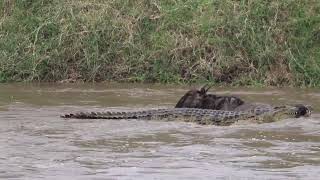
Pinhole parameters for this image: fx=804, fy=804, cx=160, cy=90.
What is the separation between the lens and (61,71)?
15.2 m

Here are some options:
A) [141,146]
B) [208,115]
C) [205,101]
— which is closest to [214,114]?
[208,115]

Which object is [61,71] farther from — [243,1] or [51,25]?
[243,1]

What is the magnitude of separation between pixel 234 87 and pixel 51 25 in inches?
158

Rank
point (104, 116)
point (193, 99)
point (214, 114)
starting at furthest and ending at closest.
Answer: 1. point (193, 99)
2. point (104, 116)
3. point (214, 114)

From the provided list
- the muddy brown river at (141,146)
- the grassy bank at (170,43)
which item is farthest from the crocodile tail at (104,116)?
the grassy bank at (170,43)

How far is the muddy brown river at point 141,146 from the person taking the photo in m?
6.73

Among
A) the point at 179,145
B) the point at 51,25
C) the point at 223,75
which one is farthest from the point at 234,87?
the point at 179,145

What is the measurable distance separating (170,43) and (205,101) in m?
4.57

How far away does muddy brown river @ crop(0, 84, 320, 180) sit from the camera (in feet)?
22.1

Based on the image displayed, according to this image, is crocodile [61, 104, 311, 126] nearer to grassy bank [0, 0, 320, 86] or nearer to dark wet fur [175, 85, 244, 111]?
dark wet fur [175, 85, 244, 111]

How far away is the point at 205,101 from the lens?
434 inches

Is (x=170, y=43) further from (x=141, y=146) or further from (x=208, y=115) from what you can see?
(x=141, y=146)

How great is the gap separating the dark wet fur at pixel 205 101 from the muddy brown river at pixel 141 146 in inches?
36.2

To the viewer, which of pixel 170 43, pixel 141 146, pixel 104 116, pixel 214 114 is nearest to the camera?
pixel 141 146
